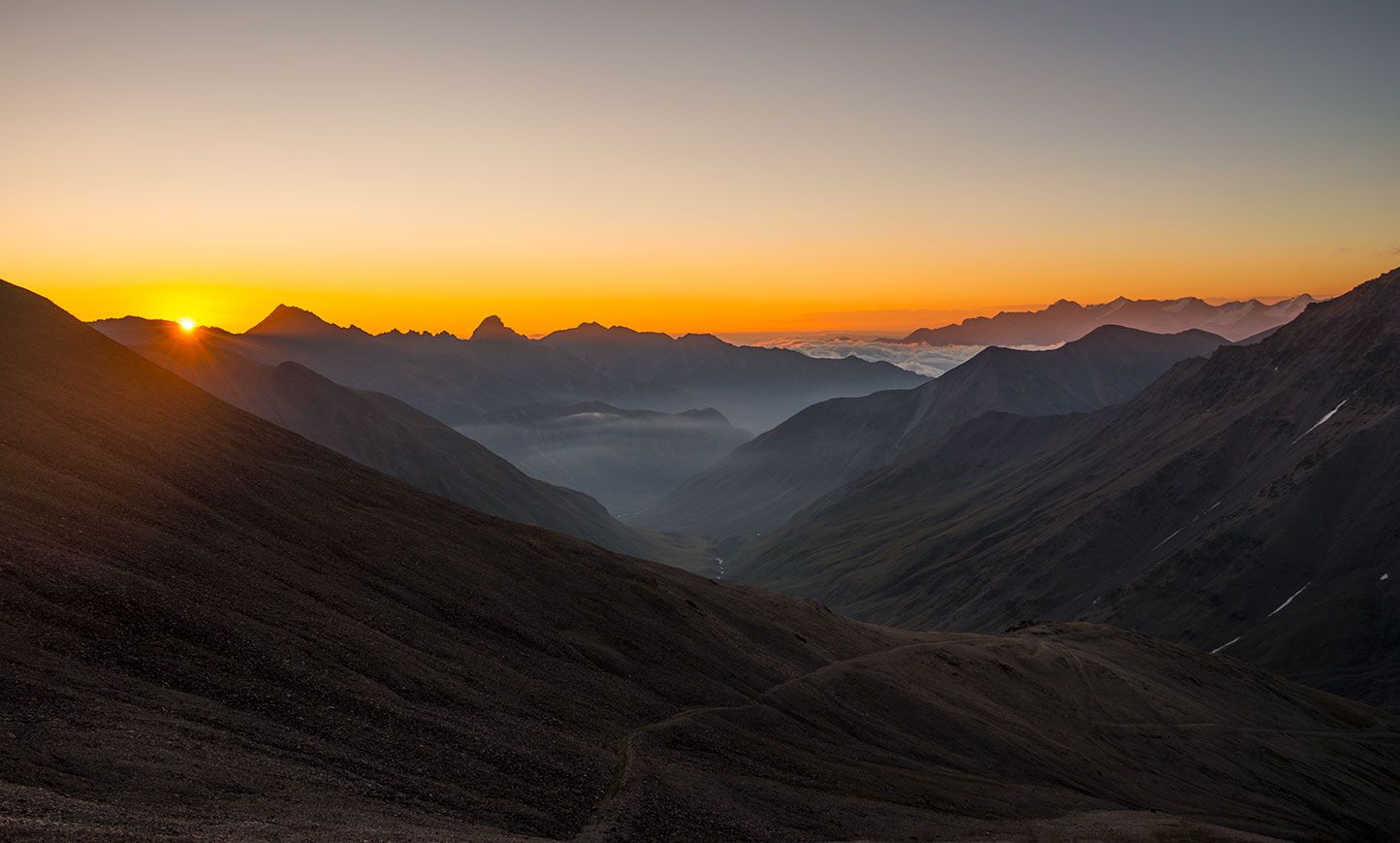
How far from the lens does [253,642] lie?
179ft

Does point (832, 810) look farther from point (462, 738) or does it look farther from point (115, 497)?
point (115, 497)

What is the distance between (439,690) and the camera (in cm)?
5959

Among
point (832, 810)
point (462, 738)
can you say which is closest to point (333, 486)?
point (462, 738)

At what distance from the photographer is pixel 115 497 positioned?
228 ft

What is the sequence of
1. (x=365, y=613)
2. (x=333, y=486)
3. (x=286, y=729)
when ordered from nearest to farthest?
1. (x=286, y=729)
2. (x=365, y=613)
3. (x=333, y=486)

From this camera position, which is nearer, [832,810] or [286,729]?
[286,729]

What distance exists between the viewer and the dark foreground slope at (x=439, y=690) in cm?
4209

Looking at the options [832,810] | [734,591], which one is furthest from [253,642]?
[734,591]

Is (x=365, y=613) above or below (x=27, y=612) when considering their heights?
below

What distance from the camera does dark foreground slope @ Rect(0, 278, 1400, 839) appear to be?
4209 centimetres

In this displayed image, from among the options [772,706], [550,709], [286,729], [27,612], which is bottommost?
[772,706]

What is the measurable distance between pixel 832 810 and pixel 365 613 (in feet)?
121

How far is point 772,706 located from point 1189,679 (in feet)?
351

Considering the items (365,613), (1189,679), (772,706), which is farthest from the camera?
(1189,679)
